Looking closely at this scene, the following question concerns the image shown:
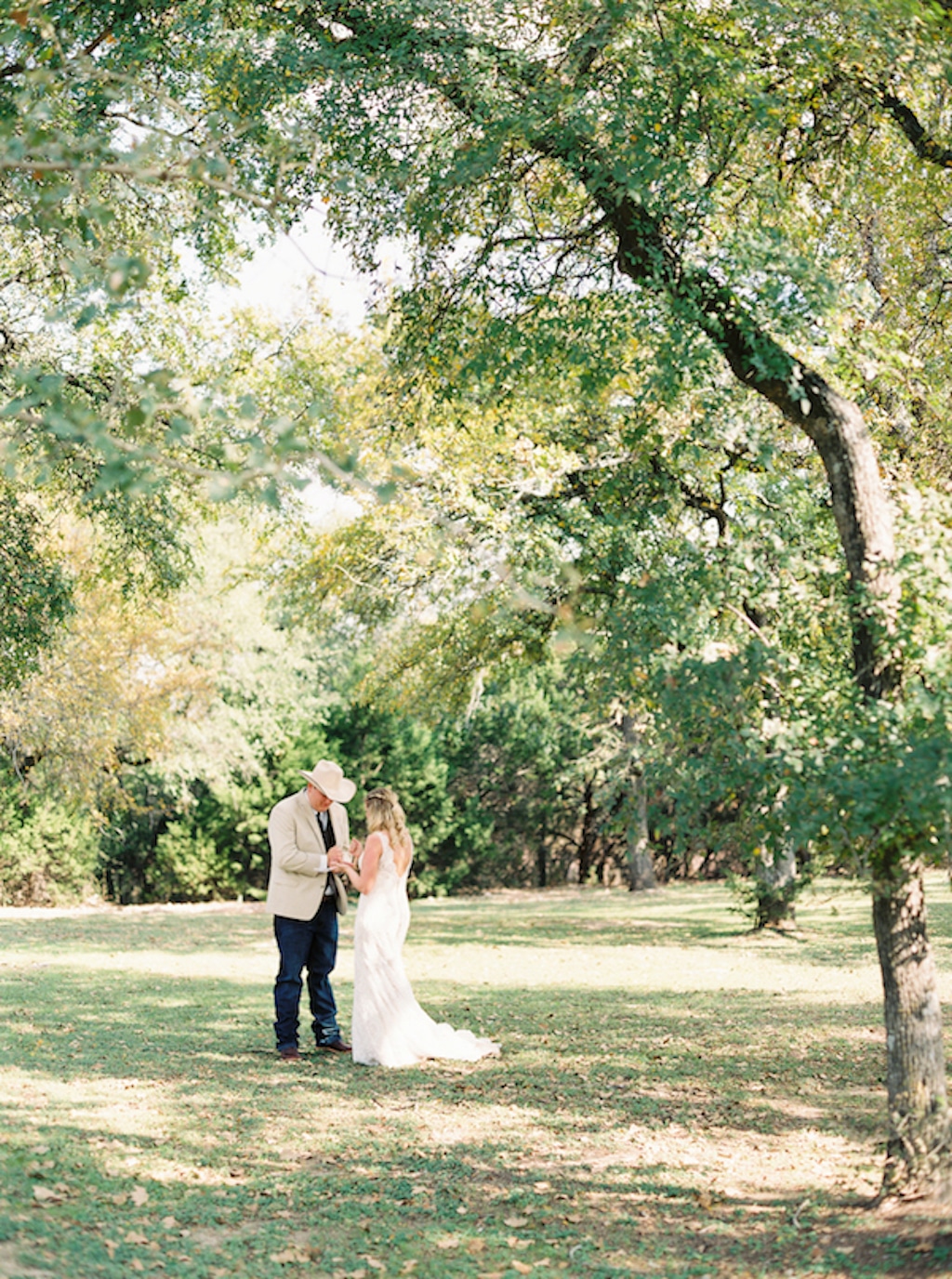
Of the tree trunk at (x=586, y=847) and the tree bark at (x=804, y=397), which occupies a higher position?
the tree bark at (x=804, y=397)

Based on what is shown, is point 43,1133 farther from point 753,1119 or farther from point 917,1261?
point 917,1261

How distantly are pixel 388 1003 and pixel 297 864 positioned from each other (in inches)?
43.1

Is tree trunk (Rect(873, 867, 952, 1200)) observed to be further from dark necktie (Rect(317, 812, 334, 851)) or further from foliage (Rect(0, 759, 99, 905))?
foliage (Rect(0, 759, 99, 905))

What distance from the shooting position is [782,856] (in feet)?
17.4

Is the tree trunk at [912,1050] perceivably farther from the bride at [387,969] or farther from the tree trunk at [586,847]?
the tree trunk at [586,847]

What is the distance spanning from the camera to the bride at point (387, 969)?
8.56 metres

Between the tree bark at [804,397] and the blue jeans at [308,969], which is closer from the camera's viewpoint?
the tree bark at [804,397]

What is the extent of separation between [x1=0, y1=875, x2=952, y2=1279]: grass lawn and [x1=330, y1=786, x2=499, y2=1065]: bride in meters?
0.20

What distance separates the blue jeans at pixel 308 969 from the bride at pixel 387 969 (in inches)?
9.0

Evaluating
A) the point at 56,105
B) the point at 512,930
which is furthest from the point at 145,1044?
the point at 512,930

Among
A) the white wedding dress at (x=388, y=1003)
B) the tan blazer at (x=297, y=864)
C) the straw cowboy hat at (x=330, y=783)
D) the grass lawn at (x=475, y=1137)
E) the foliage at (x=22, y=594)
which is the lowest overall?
the grass lawn at (x=475, y=1137)

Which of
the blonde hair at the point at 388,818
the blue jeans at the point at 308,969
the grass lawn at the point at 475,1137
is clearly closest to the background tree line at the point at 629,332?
the grass lawn at the point at 475,1137

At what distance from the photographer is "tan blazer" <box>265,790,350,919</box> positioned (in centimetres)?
862

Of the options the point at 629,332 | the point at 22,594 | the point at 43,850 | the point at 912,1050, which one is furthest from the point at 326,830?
the point at 43,850
